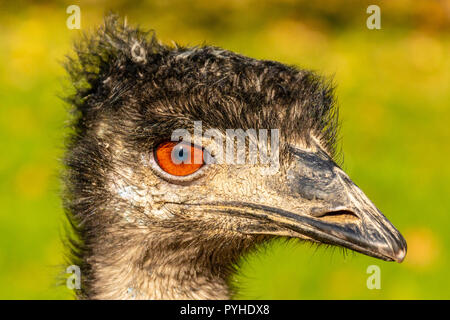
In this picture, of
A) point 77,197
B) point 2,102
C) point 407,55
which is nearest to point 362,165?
point 407,55

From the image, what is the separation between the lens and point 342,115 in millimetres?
7910

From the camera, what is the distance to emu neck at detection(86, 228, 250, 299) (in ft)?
10.2

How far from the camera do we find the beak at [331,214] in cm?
264

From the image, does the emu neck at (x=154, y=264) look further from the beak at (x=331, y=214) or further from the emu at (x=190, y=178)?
the beak at (x=331, y=214)

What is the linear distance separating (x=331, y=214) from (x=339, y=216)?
0.10 ft

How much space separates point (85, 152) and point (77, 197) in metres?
0.22

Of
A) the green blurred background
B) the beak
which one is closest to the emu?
the beak

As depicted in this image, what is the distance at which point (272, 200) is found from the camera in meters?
2.83

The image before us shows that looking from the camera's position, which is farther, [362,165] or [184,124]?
[362,165]

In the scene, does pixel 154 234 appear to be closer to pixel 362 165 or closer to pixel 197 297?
pixel 197 297

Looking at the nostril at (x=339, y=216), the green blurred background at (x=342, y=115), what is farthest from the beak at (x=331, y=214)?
the green blurred background at (x=342, y=115)

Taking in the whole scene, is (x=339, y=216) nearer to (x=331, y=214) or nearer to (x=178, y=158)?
(x=331, y=214)

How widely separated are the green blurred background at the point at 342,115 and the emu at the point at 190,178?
1.75ft

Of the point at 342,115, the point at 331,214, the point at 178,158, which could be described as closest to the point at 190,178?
the point at 178,158
